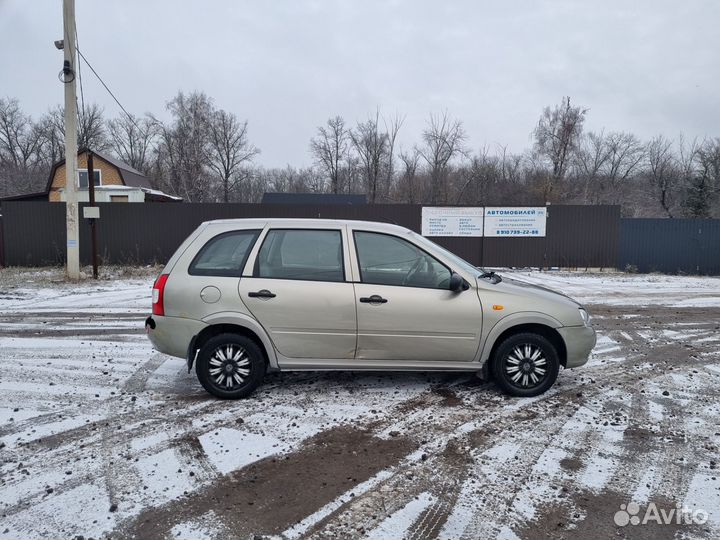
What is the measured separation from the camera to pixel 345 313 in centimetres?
429

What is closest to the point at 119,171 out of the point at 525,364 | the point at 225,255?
the point at 225,255

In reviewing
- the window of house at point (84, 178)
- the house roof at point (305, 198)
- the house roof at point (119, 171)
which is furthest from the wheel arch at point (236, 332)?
the window of house at point (84, 178)

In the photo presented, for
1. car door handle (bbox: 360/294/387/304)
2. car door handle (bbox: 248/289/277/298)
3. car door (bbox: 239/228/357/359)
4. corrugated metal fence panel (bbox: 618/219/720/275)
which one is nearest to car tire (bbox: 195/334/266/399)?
car door (bbox: 239/228/357/359)

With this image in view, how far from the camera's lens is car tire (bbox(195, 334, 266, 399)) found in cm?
434

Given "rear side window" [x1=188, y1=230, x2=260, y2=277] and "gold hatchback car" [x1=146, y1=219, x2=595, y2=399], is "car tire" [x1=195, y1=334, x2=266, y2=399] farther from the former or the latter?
"rear side window" [x1=188, y1=230, x2=260, y2=277]

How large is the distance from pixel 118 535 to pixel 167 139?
169 feet

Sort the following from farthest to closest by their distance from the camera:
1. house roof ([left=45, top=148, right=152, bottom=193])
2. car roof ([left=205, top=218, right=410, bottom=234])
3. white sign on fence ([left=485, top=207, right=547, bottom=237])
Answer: house roof ([left=45, top=148, right=152, bottom=193]) < white sign on fence ([left=485, top=207, right=547, bottom=237]) < car roof ([left=205, top=218, right=410, bottom=234])

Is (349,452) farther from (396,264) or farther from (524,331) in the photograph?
(524,331)

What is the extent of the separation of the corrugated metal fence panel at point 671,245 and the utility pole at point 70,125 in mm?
17990

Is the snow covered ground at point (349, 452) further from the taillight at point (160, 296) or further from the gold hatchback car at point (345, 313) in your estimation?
the taillight at point (160, 296)

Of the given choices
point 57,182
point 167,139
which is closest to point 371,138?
point 167,139

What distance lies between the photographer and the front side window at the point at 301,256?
4.39m

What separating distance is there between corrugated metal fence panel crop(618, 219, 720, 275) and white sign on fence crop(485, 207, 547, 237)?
3115 millimetres

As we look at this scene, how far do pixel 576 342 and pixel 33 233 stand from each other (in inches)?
689
